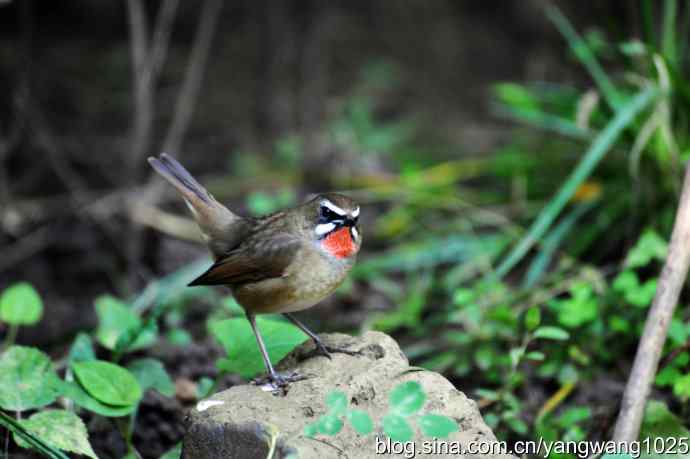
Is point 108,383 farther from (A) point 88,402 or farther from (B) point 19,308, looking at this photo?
(B) point 19,308

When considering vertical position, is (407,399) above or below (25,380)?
above

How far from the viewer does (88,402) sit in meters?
3.64

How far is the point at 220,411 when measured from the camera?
10.4 feet

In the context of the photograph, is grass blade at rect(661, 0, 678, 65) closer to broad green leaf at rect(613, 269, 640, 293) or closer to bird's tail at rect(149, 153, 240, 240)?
broad green leaf at rect(613, 269, 640, 293)

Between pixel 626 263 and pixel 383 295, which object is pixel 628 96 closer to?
pixel 626 263

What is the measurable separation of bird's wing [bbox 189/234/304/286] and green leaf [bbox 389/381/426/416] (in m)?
1.32

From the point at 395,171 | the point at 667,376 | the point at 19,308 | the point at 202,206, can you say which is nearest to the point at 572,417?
the point at 667,376

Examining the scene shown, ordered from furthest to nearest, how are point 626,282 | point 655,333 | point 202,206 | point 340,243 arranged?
1. point 626,282
2. point 202,206
3. point 340,243
4. point 655,333

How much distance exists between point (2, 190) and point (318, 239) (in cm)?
302

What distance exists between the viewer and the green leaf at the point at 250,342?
3.79m

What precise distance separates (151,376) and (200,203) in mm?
833

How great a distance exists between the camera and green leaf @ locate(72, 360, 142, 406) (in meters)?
3.63

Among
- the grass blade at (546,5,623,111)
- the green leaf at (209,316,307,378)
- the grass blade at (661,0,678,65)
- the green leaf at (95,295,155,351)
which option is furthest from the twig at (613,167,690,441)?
the grass blade at (661,0,678,65)

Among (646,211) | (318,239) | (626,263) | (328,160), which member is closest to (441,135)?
(328,160)
